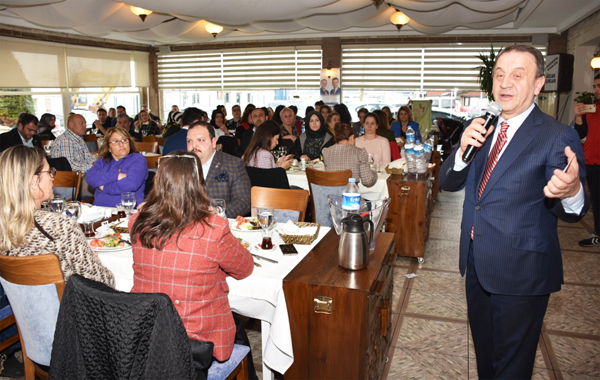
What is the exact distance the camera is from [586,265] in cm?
457

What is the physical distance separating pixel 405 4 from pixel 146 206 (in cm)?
711

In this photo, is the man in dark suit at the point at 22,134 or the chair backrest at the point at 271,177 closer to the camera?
the chair backrest at the point at 271,177

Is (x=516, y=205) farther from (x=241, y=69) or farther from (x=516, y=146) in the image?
(x=241, y=69)

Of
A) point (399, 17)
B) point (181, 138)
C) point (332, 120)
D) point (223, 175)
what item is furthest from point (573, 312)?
point (399, 17)

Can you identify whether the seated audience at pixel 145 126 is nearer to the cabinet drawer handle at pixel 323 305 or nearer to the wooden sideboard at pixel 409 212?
the wooden sideboard at pixel 409 212

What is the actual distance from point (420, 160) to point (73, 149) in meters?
4.10

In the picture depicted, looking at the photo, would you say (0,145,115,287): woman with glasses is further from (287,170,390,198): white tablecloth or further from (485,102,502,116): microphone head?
(287,170,390,198): white tablecloth

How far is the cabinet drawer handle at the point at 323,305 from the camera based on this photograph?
1.99 meters

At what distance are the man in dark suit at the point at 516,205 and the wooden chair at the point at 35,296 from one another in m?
1.70

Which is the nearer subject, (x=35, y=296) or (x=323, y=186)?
(x=35, y=296)

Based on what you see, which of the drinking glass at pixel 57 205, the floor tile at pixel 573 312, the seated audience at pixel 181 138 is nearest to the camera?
the drinking glass at pixel 57 205

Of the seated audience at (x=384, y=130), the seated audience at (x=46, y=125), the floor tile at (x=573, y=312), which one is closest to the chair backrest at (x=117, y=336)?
the floor tile at (x=573, y=312)

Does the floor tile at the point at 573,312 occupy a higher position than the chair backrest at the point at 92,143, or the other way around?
the chair backrest at the point at 92,143

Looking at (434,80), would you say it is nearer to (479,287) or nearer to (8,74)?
(8,74)
